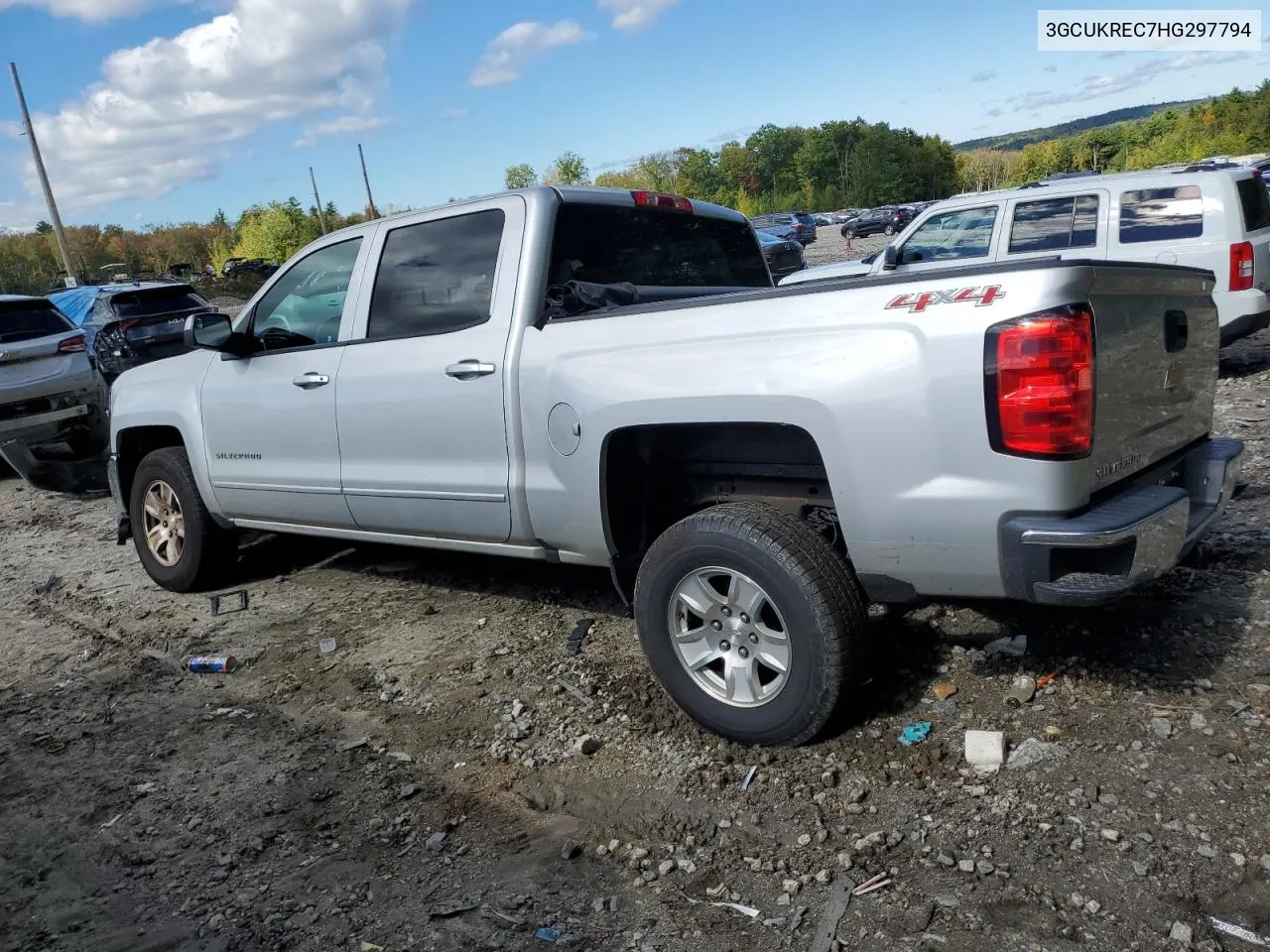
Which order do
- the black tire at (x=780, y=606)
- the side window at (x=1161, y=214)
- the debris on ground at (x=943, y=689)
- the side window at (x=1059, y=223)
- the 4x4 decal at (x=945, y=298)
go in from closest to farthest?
the 4x4 decal at (x=945, y=298), the black tire at (x=780, y=606), the debris on ground at (x=943, y=689), the side window at (x=1161, y=214), the side window at (x=1059, y=223)

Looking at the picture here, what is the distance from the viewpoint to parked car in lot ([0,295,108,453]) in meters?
9.27

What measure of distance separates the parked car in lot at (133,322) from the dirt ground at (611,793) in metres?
9.03

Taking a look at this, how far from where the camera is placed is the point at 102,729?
4.08 meters

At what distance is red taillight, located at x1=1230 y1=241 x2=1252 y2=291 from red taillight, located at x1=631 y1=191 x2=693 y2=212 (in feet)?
20.2

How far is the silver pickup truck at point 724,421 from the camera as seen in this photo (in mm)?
2740

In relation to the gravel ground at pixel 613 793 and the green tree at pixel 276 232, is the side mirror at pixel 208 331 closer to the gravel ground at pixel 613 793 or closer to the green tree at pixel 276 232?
the gravel ground at pixel 613 793

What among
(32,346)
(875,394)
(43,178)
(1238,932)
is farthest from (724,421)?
(43,178)

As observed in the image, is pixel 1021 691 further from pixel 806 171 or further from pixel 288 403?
pixel 806 171

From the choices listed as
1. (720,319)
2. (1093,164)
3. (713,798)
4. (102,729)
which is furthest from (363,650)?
(1093,164)

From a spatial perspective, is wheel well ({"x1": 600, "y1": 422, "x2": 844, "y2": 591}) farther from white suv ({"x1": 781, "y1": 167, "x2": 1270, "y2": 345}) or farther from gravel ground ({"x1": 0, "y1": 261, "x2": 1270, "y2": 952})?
white suv ({"x1": 781, "y1": 167, "x2": 1270, "y2": 345})

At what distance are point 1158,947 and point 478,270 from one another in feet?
10.7

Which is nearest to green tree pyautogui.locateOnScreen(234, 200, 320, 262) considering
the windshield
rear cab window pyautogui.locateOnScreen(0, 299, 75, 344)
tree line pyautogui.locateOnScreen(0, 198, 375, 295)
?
tree line pyautogui.locateOnScreen(0, 198, 375, 295)

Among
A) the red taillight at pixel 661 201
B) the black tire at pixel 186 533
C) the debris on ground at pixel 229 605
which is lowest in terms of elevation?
the debris on ground at pixel 229 605

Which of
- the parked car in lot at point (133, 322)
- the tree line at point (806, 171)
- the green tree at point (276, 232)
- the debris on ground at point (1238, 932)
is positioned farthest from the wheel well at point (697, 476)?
the tree line at point (806, 171)
